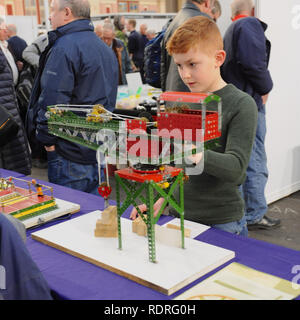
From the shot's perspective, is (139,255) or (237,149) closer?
(139,255)

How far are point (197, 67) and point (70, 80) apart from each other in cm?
120

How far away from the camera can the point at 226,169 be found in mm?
1344

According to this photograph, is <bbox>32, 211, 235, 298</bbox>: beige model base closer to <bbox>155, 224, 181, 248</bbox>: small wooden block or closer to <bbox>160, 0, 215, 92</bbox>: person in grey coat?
<bbox>155, 224, 181, 248</bbox>: small wooden block

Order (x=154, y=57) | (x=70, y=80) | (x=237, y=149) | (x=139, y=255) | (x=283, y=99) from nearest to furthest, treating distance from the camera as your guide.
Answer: (x=139, y=255)
(x=237, y=149)
(x=70, y=80)
(x=154, y=57)
(x=283, y=99)

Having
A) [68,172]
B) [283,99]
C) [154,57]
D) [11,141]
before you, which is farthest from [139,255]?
[283,99]

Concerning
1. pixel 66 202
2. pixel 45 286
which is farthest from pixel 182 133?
pixel 66 202

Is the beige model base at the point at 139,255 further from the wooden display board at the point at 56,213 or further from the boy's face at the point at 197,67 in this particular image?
the boy's face at the point at 197,67

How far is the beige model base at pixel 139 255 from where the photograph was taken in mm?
1141

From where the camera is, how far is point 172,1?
14.5m

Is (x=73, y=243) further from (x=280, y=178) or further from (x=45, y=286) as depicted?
(x=280, y=178)

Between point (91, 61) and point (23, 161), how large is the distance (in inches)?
36.9

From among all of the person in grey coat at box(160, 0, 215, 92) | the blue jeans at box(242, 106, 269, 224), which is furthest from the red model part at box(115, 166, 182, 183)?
the blue jeans at box(242, 106, 269, 224)

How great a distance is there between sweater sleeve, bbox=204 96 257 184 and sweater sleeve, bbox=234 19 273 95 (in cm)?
144

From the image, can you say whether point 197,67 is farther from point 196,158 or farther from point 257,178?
point 257,178
